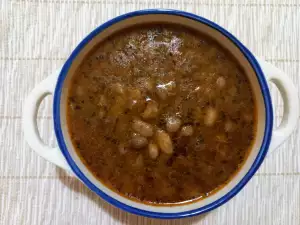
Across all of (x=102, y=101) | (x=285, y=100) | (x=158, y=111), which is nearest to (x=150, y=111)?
(x=158, y=111)

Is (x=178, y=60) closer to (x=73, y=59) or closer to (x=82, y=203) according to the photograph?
(x=73, y=59)

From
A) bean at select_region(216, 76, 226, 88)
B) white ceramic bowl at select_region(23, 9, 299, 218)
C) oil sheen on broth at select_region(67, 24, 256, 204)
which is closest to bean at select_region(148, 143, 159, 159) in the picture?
oil sheen on broth at select_region(67, 24, 256, 204)

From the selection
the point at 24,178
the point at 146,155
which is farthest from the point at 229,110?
the point at 24,178

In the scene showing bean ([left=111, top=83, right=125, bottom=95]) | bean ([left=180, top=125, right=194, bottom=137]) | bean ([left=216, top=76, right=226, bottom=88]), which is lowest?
bean ([left=180, top=125, right=194, bottom=137])

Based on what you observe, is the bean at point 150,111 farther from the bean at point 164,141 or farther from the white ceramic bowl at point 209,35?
the white ceramic bowl at point 209,35

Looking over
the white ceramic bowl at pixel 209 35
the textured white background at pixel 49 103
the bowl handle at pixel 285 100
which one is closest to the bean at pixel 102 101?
the white ceramic bowl at pixel 209 35

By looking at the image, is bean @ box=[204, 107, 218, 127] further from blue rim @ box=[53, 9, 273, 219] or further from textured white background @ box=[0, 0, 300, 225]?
textured white background @ box=[0, 0, 300, 225]
